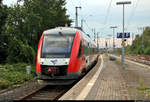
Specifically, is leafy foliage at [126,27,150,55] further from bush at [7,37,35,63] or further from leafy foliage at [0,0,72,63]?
bush at [7,37,35,63]


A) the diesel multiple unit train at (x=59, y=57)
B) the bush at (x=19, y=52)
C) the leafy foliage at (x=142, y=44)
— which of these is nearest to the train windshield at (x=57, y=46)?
the diesel multiple unit train at (x=59, y=57)

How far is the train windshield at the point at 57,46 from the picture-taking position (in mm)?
10953

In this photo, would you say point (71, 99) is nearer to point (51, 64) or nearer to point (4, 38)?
point (51, 64)

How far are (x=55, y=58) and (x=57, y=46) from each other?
85 cm

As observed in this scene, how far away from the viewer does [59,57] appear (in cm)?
1079

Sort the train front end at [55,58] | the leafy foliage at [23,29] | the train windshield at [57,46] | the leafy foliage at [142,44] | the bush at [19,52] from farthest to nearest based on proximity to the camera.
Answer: the leafy foliage at [142,44] → the leafy foliage at [23,29] → the bush at [19,52] → the train windshield at [57,46] → the train front end at [55,58]

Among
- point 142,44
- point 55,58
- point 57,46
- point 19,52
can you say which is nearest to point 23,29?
point 19,52

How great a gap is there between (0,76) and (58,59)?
537 cm

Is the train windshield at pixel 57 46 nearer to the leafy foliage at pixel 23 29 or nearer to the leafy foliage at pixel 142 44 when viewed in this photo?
the leafy foliage at pixel 23 29

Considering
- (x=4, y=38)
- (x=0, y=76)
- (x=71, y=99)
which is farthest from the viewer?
(x=4, y=38)

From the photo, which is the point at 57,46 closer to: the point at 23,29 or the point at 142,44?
the point at 23,29

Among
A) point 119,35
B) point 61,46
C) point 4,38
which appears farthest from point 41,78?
point 4,38

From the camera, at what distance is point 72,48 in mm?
11148

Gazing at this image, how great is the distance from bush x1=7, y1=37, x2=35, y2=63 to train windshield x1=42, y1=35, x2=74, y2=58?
9408mm
